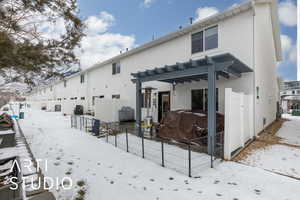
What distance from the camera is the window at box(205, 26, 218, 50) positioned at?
25.1 ft

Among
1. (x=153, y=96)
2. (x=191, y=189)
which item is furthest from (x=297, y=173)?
(x=153, y=96)

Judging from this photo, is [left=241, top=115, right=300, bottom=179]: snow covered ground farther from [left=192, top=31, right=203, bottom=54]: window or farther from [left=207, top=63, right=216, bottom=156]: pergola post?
[left=192, top=31, right=203, bottom=54]: window

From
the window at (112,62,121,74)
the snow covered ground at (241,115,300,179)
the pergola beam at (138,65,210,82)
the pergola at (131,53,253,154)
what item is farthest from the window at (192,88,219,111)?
the window at (112,62,121,74)

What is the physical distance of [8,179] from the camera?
2865 mm

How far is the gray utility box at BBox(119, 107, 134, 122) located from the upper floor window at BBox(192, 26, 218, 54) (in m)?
6.85

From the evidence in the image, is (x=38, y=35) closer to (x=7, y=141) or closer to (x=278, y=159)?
(x=7, y=141)

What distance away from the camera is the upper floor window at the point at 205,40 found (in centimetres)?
768

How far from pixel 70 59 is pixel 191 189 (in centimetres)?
440

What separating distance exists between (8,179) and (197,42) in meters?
8.97

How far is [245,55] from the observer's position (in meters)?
6.71

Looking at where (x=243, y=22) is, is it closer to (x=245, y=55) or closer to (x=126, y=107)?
(x=245, y=55)

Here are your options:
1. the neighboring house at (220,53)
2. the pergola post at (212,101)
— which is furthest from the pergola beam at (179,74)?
the neighboring house at (220,53)

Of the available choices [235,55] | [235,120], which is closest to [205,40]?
[235,55]

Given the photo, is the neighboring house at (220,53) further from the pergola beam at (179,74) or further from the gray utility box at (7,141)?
the gray utility box at (7,141)
